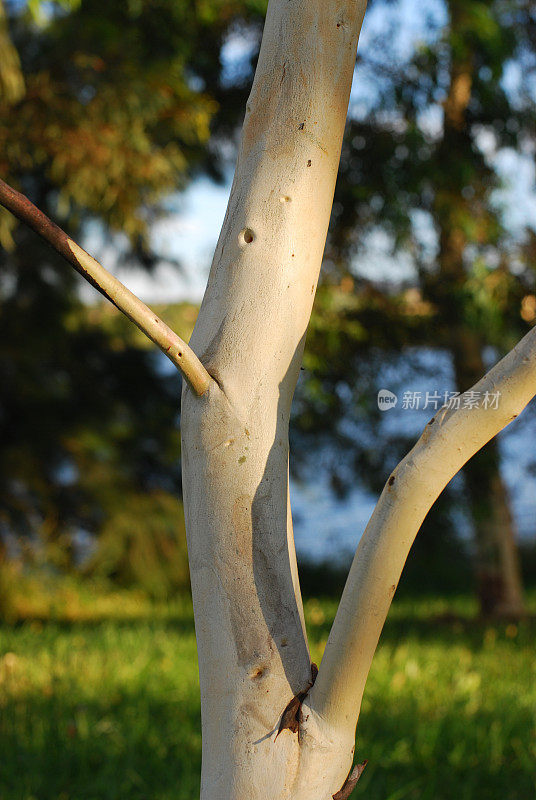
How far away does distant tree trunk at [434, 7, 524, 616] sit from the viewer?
4.48 m

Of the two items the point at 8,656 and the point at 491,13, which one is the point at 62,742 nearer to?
the point at 8,656

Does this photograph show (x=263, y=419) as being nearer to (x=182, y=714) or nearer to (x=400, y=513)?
(x=400, y=513)

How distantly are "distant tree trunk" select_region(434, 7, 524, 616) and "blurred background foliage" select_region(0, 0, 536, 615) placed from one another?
1 cm

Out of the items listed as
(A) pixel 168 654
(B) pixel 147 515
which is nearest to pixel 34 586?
(B) pixel 147 515

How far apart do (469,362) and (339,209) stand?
4.59ft

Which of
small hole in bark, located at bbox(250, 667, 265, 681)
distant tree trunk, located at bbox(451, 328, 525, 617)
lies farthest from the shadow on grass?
distant tree trunk, located at bbox(451, 328, 525, 617)

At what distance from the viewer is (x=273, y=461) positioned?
3.84ft

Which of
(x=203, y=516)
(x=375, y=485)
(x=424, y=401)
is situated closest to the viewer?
(x=203, y=516)

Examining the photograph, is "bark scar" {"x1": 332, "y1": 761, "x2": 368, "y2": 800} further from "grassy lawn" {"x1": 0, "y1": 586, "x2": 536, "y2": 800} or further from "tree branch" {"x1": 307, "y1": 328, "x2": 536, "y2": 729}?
"grassy lawn" {"x1": 0, "y1": 586, "x2": 536, "y2": 800}

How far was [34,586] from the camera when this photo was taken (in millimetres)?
5793

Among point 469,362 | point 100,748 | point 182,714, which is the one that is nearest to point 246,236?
point 100,748

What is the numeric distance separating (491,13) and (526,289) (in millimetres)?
1878

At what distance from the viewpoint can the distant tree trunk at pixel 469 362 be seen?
448 centimetres

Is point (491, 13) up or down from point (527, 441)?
up
